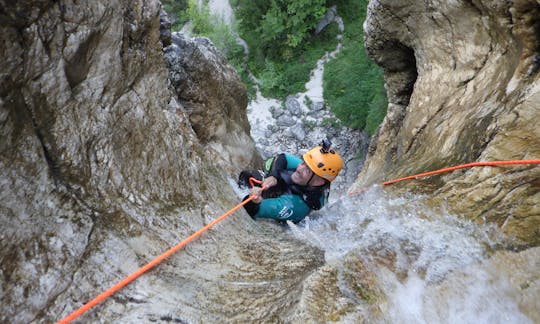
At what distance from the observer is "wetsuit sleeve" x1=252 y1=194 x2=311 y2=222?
585cm

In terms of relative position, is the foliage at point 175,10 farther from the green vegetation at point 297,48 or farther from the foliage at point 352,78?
the foliage at point 352,78

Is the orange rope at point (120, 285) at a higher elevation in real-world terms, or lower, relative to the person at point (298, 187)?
higher

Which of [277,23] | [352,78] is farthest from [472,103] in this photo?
[277,23]

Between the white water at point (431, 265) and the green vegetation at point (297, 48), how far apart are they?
13.6 meters

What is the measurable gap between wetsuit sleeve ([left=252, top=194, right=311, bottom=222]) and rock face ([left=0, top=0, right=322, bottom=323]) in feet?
3.52

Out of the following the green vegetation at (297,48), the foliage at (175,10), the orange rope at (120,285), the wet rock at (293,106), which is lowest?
the wet rock at (293,106)

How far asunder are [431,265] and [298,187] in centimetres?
294

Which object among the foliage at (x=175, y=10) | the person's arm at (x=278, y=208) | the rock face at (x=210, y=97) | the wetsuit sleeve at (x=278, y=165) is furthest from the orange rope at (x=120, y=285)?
the foliage at (x=175, y=10)

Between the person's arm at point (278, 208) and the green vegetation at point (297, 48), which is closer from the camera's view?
the person's arm at point (278, 208)

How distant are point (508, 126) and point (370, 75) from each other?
15.1 meters

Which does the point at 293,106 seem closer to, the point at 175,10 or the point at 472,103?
the point at 175,10

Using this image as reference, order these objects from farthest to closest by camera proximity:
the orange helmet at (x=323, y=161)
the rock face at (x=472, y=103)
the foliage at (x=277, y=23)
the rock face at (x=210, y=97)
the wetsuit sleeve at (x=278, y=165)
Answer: the foliage at (x=277, y=23) < the rock face at (x=210, y=97) < the wetsuit sleeve at (x=278, y=165) < the orange helmet at (x=323, y=161) < the rock face at (x=472, y=103)

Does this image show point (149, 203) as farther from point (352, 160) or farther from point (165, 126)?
point (352, 160)

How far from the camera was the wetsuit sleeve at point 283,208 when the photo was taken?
230 inches
